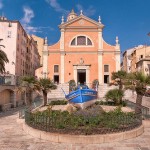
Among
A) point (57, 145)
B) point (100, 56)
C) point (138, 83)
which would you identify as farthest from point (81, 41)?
point (57, 145)

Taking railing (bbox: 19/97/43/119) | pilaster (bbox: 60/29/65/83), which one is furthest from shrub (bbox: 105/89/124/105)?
pilaster (bbox: 60/29/65/83)

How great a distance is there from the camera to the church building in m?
41.0

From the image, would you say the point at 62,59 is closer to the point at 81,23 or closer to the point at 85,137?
the point at 81,23

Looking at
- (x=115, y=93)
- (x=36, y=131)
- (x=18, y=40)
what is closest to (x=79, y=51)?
(x=18, y=40)

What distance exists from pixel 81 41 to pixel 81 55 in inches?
119

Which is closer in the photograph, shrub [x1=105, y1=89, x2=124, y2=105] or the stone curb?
the stone curb

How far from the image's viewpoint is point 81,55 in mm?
41656

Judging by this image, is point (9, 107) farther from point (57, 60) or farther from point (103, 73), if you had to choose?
point (103, 73)

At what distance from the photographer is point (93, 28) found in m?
42.2

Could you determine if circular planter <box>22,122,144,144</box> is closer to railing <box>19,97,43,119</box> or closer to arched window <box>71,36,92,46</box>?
railing <box>19,97,43,119</box>

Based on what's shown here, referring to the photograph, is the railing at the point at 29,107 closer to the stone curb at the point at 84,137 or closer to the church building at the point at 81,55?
the stone curb at the point at 84,137

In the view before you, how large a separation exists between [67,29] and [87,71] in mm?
9465

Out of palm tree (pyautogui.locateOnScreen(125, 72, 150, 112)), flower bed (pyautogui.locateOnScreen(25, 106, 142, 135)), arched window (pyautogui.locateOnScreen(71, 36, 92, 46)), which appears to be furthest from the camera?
arched window (pyautogui.locateOnScreen(71, 36, 92, 46))

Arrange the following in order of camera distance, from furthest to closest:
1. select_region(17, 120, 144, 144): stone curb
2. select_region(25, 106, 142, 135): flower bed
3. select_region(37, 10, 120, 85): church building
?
select_region(37, 10, 120, 85): church building, select_region(25, 106, 142, 135): flower bed, select_region(17, 120, 144, 144): stone curb
